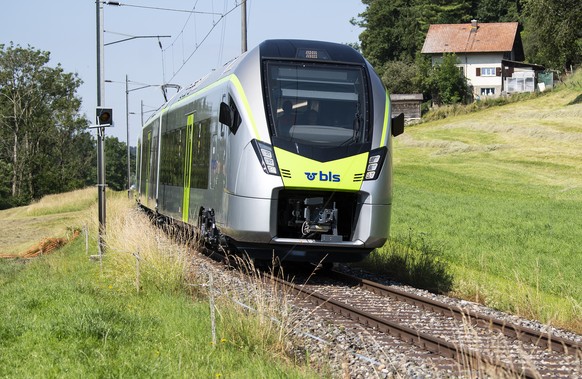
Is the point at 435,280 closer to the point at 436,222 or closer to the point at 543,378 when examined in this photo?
the point at 543,378

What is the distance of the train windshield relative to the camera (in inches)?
529

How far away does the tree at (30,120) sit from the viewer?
80812 mm

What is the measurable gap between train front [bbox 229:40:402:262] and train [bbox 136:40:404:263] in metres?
0.01

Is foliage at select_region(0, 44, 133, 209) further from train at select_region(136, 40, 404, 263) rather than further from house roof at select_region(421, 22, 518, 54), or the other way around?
train at select_region(136, 40, 404, 263)

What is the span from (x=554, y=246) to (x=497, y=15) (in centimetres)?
9721

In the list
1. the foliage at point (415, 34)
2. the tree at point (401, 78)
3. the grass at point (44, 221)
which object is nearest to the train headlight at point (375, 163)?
the grass at point (44, 221)

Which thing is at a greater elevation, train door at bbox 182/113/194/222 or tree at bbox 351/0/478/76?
tree at bbox 351/0/478/76

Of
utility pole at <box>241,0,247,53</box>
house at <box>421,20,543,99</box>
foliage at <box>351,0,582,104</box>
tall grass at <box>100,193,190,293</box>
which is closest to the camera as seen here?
tall grass at <box>100,193,190,293</box>

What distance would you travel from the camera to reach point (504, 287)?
13.9 meters

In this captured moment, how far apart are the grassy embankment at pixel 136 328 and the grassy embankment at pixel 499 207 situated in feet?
13.6

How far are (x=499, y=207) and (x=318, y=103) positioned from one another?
22057mm

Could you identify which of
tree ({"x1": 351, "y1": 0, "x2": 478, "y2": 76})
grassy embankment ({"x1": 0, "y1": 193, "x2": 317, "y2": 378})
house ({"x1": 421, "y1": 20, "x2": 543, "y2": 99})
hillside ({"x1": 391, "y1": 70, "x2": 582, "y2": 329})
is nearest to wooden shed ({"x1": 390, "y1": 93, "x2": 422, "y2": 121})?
hillside ({"x1": 391, "y1": 70, "x2": 582, "y2": 329})

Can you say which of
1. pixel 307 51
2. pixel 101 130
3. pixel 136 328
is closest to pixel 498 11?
pixel 101 130

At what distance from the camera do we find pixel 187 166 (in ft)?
60.6
